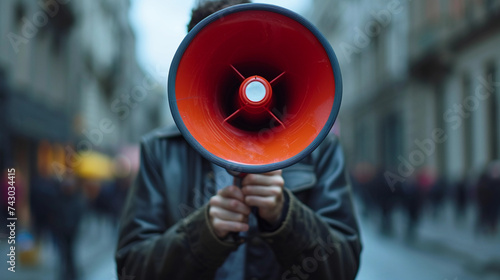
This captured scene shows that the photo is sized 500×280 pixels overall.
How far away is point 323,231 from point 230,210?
1.05 ft

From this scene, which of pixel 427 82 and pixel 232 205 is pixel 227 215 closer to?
pixel 232 205

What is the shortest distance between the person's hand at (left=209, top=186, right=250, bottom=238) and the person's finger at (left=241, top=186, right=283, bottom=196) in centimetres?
2

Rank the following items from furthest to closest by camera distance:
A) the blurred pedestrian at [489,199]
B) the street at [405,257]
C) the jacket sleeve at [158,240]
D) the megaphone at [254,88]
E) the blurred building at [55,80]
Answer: the blurred building at [55,80]
the blurred pedestrian at [489,199]
the street at [405,257]
the jacket sleeve at [158,240]
the megaphone at [254,88]

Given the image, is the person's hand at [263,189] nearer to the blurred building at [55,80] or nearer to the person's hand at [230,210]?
the person's hand at [230,210]

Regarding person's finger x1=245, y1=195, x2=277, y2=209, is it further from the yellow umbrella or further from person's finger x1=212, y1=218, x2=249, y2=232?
the yellow umbrella

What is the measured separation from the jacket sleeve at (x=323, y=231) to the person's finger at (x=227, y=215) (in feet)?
0.42

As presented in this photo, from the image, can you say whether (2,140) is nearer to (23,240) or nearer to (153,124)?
(23,240)

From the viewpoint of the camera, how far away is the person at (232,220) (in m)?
1.38

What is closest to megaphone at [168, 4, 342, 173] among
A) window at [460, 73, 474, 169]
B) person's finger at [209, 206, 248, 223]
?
person's finger at [209, 206, 248, 223]

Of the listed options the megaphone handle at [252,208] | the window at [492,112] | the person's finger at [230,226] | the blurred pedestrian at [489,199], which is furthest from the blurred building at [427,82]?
the person's finger at [230,226]

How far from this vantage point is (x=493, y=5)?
46.0ft

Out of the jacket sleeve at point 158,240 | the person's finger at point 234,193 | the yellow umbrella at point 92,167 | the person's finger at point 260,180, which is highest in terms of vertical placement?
the person's finger at point 260,180

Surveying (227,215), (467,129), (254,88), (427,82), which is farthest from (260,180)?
(427,82)

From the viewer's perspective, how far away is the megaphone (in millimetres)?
1301
